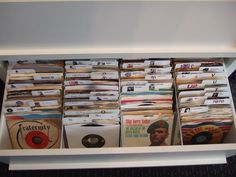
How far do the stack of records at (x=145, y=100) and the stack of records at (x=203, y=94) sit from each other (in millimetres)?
52

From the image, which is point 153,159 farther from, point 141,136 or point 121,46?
point 121,46

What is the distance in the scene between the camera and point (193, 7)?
2.60 ft

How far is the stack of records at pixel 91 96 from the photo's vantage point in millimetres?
1080

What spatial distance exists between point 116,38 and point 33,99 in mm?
407

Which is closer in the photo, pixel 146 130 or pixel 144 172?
pixel 146 130

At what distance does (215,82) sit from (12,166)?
31.4 inches

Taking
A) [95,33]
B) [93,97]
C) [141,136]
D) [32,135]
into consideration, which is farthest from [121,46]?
[32,135]

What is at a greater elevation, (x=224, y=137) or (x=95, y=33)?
(x=95, y=33)

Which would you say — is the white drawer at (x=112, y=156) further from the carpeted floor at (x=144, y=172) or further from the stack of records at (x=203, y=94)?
the carpeted floor at (x=144, y=172)

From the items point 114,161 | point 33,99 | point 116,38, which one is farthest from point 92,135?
point 116,38

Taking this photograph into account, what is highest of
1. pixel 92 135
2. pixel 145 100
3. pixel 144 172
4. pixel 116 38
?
pixel 116 38

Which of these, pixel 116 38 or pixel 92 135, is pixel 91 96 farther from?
pixel 116 38

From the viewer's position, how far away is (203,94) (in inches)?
43.0

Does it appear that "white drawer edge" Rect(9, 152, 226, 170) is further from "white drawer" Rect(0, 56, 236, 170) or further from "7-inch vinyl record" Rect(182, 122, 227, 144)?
"7-inch vinyl record" Rect(182, 122, 227, 144)
